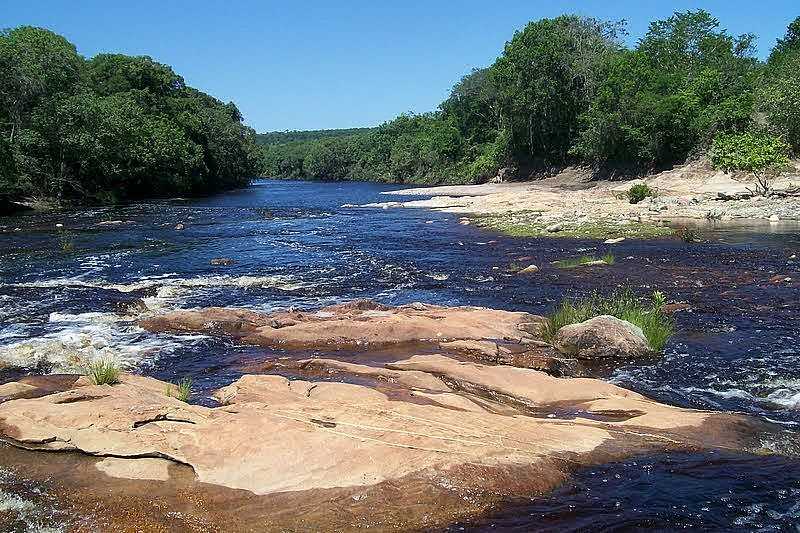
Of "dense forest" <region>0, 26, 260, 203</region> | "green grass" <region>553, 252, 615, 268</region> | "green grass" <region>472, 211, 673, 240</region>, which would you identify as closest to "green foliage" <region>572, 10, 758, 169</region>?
"green grass" <region>472, 211, 673, 240</region>

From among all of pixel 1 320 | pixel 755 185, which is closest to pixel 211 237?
pixel 1 320

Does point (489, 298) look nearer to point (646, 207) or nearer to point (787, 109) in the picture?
point (646, 207)

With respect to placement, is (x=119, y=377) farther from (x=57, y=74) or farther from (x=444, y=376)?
(x=57, y=74)

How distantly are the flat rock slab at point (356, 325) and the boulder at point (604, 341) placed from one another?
0.90 metres

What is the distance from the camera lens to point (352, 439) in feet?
22.7

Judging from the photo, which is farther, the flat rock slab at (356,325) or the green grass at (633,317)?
the flat rock slab at (356,325)

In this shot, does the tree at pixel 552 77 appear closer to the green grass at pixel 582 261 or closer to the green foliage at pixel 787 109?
the green foliage at pixel 787 109

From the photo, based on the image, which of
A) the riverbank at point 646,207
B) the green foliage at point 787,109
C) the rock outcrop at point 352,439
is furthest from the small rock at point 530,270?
the green foliage at point 787,109

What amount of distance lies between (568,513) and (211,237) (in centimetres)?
2943

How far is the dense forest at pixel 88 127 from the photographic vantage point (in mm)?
45250

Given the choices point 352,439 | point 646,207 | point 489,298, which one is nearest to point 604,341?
point 489,298

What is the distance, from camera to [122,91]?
69.2 meters

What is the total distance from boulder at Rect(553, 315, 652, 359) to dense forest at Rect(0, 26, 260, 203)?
136 ft

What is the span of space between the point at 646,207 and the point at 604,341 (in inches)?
1155
